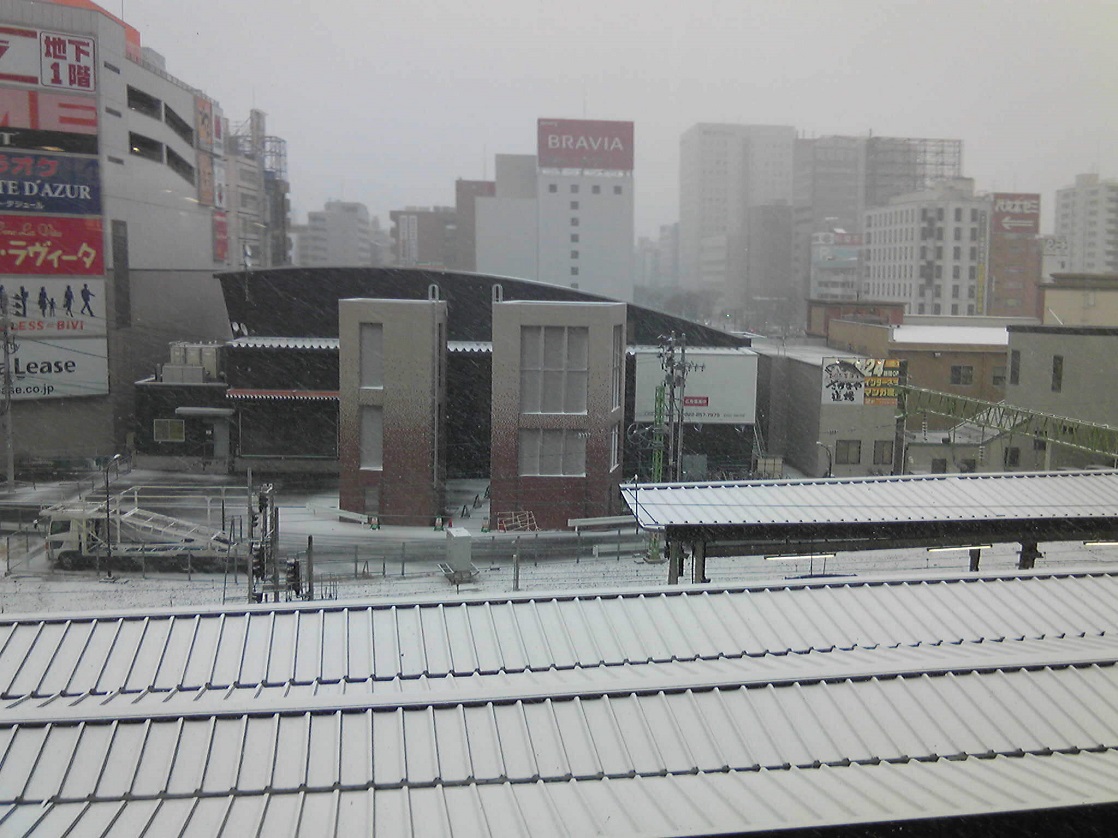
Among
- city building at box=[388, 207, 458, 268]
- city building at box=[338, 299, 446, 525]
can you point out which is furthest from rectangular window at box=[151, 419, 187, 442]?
city building at box=[388, 207, 458, 268]

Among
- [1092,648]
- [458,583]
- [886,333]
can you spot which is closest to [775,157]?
[886,333]

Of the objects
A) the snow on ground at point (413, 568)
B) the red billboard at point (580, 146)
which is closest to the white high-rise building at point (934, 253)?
the red billboard at point (580, 146)

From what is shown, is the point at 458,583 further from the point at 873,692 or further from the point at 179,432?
the point at 179,432

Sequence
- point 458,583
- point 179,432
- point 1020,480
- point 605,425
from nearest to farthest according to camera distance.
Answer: point 1020,480 → point 458,583 → point 605,425 → point 179,432

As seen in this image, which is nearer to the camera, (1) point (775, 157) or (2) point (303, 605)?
(2) point (303, 605)

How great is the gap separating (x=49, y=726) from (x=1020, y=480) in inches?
204

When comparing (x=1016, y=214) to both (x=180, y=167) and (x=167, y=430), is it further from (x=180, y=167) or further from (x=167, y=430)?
(x=167, y=430)

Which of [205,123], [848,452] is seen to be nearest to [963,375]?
[848,452]

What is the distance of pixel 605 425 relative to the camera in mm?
9969

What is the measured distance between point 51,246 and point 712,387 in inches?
316

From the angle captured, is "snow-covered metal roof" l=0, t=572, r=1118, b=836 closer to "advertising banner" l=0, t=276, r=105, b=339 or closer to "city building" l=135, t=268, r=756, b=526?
"city building" l=135, t=268, r=756, b=526

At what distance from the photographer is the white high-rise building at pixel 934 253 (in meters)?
22.5

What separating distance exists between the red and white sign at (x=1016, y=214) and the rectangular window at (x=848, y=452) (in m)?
14.2

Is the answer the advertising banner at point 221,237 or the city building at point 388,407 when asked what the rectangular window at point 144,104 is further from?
the advertising banner at point 221,237
